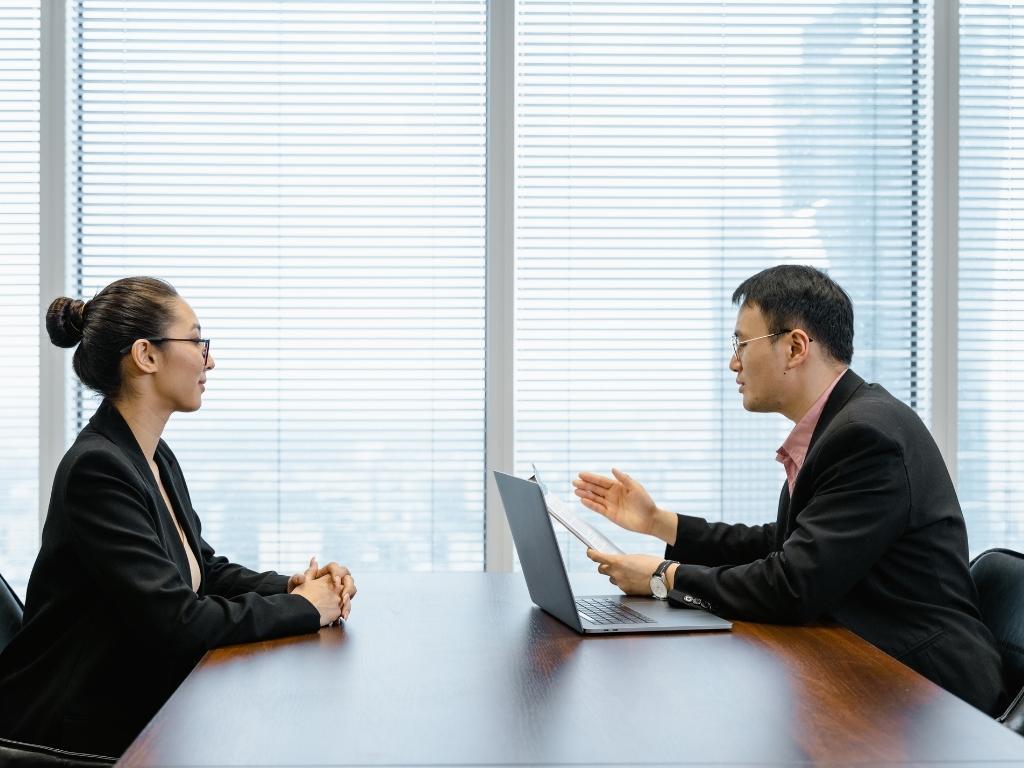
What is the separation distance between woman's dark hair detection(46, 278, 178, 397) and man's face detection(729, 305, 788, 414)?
50.1 inches

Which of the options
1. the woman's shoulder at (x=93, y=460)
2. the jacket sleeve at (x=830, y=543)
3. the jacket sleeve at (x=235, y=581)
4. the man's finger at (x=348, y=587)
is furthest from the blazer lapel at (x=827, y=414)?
the woman's shoulder at (x=93, y=460)

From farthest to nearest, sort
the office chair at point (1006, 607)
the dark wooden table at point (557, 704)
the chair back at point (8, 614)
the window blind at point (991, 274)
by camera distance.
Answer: the window blind at point (991, 274) < the chair back at point (8, 614) < the office chair at point (1006, 607) < the dark wooden table at point (557, 704)

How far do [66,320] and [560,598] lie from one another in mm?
1156

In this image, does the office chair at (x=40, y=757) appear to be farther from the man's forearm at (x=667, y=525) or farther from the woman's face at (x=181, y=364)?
the man's forearm at (x=667, y=525)

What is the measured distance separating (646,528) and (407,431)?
115cm

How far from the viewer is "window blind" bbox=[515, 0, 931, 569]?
343 cm

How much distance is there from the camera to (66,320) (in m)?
2.10

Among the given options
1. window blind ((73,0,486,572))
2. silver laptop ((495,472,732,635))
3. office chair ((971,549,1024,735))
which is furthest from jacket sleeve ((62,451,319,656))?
window blind ((73,0,486,572))

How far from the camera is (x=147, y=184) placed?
3.36 meters

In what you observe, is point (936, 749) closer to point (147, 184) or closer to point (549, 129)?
point (549, 129)

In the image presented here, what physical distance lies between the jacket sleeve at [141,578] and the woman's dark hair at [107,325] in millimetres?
303

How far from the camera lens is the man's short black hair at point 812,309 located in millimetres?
2291

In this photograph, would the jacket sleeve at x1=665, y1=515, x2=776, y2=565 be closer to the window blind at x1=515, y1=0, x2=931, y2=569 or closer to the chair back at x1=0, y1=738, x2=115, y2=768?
the window blind at x1=515, y1=0, x2=931, y2=569

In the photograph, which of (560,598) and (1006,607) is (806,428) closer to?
(1006,607)
